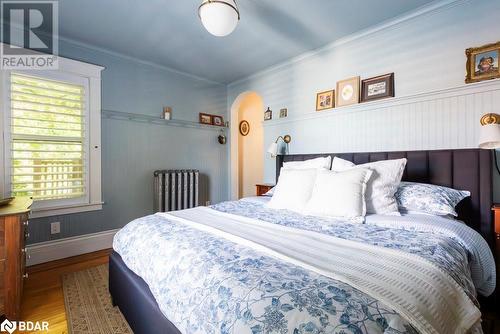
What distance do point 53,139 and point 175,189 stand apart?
1494 millimetres

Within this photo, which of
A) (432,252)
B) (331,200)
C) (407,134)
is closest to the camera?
(432,252)

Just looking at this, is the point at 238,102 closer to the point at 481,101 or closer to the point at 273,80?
the point at 273,80

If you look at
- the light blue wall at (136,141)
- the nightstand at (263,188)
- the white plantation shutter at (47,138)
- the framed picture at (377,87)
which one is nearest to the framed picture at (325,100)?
the framed picture at (377,87)

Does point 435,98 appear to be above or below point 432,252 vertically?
above

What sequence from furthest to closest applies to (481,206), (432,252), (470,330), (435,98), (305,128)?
(305,128) → (435,98) → (481,206) → (432,252) → (470,330)

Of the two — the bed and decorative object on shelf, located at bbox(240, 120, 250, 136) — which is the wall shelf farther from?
the bed

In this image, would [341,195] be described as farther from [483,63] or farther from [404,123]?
[483,63]

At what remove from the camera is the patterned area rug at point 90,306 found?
1.54 m

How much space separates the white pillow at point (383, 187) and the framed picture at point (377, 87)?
952mm

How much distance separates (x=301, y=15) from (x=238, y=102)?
2.09 m

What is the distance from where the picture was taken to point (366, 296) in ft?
2.27

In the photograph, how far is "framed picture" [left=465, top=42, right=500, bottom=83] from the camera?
187 centimetres

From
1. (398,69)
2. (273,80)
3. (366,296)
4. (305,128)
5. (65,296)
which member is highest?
(273,80)

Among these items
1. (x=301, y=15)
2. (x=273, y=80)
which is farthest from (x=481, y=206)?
(x=273, y=80)
